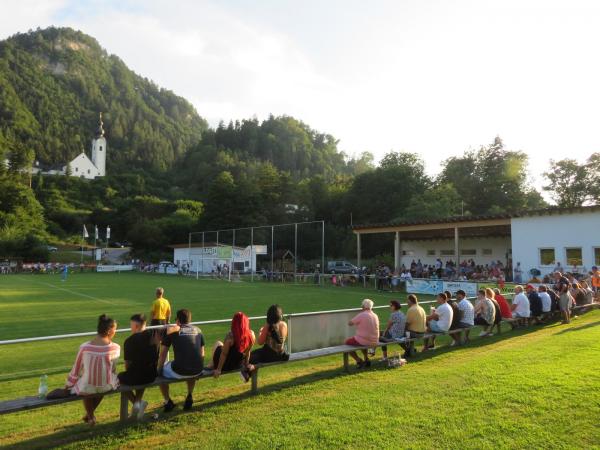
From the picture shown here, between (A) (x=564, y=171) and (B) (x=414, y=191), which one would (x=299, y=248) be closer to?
(B) (x=414, y=191)

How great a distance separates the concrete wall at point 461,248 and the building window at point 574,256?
8.69 metres

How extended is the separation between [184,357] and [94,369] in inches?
45.7

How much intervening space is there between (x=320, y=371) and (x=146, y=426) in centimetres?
346

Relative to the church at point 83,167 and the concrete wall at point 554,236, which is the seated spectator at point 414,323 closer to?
the concrete wall at point 554,236

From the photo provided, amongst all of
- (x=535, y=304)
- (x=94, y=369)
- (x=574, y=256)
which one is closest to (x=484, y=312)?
(x=535, y=304)

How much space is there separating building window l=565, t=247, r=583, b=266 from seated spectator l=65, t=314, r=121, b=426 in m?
24.7

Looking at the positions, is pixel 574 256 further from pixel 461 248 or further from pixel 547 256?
pixel 461 248

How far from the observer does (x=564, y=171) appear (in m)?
63.2

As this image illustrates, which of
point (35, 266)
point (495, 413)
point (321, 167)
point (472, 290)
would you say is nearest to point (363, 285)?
point (472, 290)

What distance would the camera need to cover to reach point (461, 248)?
36.3 metres

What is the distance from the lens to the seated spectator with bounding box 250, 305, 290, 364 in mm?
7043

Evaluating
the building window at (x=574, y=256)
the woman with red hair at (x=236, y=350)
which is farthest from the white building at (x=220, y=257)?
the woman with red hair at (x=236, y=350)

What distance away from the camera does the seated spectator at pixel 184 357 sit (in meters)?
6.15

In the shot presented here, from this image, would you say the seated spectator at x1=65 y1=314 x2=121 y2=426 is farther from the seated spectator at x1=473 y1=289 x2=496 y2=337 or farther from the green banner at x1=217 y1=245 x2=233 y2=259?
the green banner at x1=217 y1=245 x2=233 y2=259
